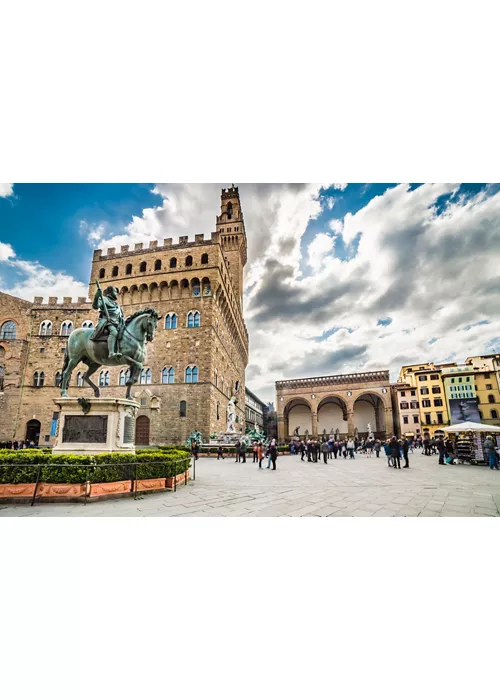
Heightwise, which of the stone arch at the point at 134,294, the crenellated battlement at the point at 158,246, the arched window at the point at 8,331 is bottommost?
the arched window at the point at 8,331

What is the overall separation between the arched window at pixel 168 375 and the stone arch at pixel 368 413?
2378cm

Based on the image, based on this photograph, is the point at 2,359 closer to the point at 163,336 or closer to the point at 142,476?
the point at 163,336

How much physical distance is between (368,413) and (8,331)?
3594cm

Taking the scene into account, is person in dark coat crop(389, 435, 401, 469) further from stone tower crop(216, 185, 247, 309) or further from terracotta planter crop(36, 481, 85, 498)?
stone tower crop(216, 185, 247, 309)

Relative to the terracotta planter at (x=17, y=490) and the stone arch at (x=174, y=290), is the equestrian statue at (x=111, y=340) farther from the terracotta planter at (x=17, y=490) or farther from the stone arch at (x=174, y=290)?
the stone arch at (x=174, y=290)

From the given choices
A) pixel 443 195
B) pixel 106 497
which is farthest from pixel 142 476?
pixel 443 195

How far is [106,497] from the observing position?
491 centimetres

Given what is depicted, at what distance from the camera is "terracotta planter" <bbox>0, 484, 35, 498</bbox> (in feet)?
15.1

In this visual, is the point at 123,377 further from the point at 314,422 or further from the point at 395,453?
the point at 314,422

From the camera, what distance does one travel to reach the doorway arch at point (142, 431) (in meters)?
19.4

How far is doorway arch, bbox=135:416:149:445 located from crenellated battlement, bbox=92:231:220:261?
1110 centimetres

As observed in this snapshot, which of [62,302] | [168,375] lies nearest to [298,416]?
[168,375]

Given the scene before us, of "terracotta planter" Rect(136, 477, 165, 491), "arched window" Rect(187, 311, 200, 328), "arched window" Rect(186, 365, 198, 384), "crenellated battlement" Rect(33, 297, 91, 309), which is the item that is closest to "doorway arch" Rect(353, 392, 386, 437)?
"arched window" Rect(186, 365, 198, 384)

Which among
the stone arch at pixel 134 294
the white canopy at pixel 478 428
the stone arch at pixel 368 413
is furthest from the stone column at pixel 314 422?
the white canopy at pixel 478 428
